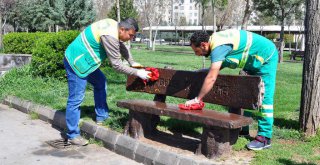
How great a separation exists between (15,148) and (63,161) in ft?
3.05

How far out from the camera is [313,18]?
18.1 ft

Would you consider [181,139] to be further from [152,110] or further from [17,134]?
[17,134]

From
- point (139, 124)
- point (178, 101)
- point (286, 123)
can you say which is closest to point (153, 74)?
point (139, 124)

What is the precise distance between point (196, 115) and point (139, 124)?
1102 millimetres

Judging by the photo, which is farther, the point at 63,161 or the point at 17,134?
Answer: the point at 17,134

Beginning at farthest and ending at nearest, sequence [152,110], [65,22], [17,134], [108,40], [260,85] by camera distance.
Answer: [65,22] → [17,134] → [108,40] → [152,110] → [260,85]

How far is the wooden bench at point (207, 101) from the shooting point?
448cm

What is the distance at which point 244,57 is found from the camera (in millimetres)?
4836

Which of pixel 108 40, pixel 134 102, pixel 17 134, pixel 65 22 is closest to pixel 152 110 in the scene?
pixel 134 102

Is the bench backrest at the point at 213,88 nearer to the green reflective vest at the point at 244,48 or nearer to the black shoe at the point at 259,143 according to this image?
the green reflective vest at the point at 244,48

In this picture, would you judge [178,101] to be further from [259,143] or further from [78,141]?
[259,143]

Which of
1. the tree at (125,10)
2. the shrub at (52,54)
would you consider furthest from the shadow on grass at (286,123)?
the tree at (125,10)

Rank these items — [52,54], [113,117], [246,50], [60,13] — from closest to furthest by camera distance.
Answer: [246,50] < [113,117] < [52,54] < [60,13]

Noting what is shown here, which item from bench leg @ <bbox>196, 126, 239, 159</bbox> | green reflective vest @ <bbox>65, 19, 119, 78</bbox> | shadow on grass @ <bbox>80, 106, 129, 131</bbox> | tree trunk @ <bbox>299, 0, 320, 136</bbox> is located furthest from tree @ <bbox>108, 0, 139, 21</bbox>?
bench leg @ <bbox>196, 126, 239, 159</bbox>
